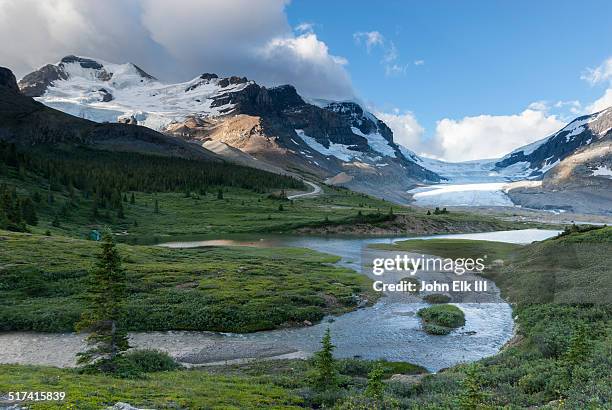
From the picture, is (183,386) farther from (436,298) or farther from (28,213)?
(28,213)

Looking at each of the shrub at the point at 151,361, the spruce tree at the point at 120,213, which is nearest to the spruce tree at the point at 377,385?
the shrub at the point at 151,361

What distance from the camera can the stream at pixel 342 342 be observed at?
31.5 metres

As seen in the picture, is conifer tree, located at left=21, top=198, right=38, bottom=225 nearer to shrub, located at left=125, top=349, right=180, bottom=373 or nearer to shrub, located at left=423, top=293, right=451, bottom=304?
shrub, located at left=125, top=349, right=180, bottom=373

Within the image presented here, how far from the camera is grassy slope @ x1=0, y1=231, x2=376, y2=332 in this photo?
38438 millimetres

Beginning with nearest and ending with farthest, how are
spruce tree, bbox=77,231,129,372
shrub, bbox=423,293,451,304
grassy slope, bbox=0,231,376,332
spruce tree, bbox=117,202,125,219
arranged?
spruce tree, bbox=77,231,129,372 → grassy slope, bbox=0,231,376,332 → shrub, bbox=423,293,451,304 → spruce tree, bbox=117,202,125,219

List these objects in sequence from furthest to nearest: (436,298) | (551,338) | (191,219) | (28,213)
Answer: (191,219), (28,213), (436,298), (551,338)

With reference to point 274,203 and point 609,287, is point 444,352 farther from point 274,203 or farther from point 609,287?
point 274,203

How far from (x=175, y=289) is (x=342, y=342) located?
21024 millimetres

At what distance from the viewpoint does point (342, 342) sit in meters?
35.8

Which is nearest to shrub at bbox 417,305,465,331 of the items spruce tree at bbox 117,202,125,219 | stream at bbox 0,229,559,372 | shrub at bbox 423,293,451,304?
stream at bbox 0,229,559,372

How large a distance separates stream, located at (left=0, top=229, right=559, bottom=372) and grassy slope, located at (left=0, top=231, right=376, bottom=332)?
6.44 ft

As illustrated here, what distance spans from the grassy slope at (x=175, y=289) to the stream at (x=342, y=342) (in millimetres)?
1964

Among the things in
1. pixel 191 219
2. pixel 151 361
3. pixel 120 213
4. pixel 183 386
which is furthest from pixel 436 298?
pixel 120 213

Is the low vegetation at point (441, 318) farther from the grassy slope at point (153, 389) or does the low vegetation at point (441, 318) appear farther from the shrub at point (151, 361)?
the shrub at point (151, 361)
